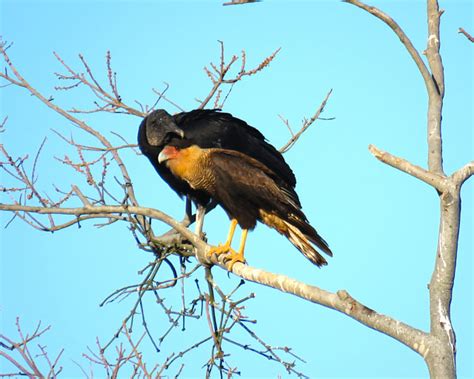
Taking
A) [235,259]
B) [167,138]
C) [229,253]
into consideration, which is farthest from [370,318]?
[167,138]

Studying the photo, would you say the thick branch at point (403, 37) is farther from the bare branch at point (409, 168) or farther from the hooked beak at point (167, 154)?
the hooked beak at point (167, 154)

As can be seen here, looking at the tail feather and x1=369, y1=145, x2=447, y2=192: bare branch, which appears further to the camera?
the tail feather

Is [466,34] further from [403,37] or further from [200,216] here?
[200,216]

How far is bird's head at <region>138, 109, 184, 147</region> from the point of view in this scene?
19.4 ft

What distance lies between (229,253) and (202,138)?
3.18 ft

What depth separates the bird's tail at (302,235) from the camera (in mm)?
5141

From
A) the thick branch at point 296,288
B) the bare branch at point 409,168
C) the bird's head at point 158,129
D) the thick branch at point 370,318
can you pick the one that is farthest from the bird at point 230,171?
the bare branch at point 409,168

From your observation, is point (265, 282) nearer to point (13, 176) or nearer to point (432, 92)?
point (432, 92)

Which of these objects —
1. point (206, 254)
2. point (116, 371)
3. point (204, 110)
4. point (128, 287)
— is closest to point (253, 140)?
point (204, 110)

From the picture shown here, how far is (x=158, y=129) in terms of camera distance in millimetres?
5922

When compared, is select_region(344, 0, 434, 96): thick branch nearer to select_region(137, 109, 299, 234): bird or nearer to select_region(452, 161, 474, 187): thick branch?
select_region(452, 161, 474, 187): thick branch

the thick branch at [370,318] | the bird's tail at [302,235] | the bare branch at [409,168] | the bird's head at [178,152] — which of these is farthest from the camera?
the bird's head at [178,152]

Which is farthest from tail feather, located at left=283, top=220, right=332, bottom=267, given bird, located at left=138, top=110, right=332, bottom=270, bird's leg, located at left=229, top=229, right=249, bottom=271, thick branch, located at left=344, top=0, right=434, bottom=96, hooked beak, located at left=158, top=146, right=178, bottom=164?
thick branch, located at left=344, top=0, right=434, bottom=96

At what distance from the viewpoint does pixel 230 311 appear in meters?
4.57
